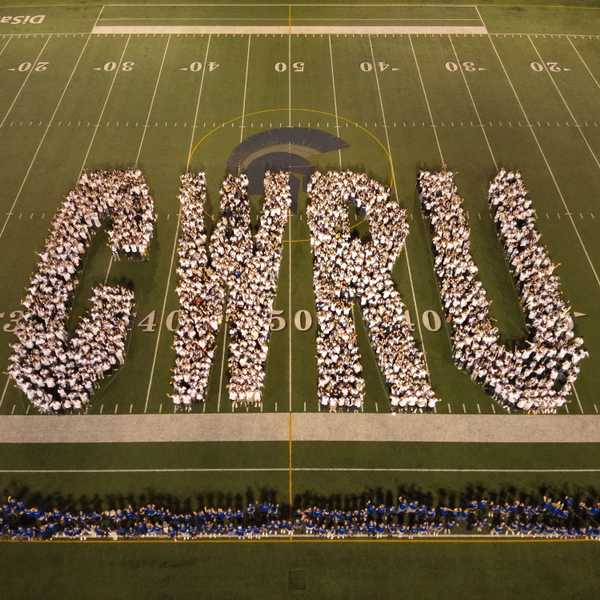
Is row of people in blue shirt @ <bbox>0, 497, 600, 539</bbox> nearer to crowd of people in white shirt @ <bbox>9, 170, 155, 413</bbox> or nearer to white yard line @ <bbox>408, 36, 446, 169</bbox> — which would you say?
crowd of people in white shirt @ <bbox>9, 170, 155, 413</bbox>

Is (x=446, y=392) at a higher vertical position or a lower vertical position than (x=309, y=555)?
higher

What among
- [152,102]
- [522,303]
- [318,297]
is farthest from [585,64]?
[152,102]

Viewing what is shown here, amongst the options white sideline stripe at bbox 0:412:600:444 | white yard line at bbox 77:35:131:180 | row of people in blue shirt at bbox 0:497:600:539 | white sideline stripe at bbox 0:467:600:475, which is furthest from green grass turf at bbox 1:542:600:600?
white yard line at bbox 77:35:131:180

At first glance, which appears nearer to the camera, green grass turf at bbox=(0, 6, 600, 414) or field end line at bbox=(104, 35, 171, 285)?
green grass turf at bbox=(0, 6, 600, 414)

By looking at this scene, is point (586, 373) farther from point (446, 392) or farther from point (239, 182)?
point (239, 182)

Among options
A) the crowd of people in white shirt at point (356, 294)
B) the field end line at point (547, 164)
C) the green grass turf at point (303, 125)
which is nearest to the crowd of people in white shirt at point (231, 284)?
the green grass turf at point (303, 125)

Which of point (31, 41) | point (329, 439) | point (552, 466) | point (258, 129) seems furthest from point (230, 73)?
point (552, 466)
